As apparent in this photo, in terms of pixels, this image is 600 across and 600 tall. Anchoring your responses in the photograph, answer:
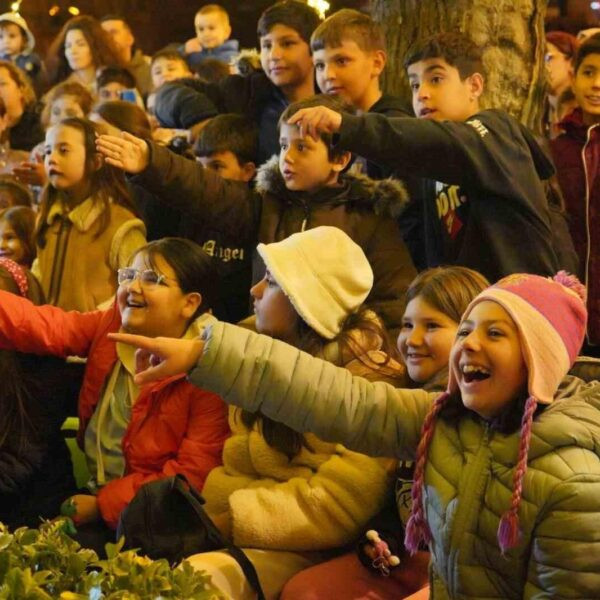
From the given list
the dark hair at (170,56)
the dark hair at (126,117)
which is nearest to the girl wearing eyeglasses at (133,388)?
the dark hair at (126,117)

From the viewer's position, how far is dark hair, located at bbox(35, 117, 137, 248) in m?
4.51

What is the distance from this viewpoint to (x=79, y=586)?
1.98m

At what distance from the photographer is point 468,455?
8.00 feet

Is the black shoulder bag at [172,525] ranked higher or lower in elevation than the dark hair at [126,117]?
lower

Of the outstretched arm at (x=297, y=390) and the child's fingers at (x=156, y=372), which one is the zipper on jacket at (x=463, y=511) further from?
the child's fingers at (x=156, y=372)

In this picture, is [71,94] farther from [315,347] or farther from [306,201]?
[315,347]

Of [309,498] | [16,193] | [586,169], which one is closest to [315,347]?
[309,498]

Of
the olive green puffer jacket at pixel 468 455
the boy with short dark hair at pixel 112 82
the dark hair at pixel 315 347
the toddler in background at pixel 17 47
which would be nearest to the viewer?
the olive green puffer jacket at pixel 468 455

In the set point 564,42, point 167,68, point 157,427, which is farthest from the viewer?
point 167,68

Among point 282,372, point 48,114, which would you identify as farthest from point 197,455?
point 48,114

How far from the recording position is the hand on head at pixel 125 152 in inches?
142

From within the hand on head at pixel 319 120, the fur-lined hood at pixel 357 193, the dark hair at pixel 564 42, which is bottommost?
the fur-lined hood at pixel 357 193

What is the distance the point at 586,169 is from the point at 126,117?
6.15ft

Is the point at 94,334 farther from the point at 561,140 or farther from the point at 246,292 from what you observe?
the point at 561,140
